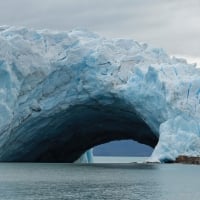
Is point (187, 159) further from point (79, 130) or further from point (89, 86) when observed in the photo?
point (79, 130)

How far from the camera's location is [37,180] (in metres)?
25.6

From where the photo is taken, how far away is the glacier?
33500 mm

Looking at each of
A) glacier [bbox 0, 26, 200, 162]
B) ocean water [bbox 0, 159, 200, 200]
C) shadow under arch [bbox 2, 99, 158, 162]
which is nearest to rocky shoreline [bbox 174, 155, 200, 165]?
glacier [bbox 0, 26, 200, 162]

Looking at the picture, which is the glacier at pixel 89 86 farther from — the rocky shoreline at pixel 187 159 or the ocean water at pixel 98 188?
the ocean water at pixel 98 188

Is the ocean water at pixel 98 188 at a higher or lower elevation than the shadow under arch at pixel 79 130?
lower

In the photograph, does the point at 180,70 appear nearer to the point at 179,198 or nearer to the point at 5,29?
the point at 5,29

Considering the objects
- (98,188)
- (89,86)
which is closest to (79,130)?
(89,86)

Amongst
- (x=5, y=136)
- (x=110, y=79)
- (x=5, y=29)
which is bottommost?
(x=5, y=136)

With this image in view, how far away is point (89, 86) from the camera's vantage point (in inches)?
1394

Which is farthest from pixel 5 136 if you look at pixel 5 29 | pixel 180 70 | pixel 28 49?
pixel 180 70

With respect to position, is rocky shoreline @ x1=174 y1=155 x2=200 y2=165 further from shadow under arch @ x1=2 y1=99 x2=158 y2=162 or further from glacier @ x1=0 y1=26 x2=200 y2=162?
shadow under arch @ x1=2 y1=99 x2=158 y2=162

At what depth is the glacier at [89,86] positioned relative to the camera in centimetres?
3350

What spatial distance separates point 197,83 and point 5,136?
10540mm

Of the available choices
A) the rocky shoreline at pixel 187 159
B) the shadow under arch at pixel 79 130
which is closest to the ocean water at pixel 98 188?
the rocky shoreline at pixel 187 159
